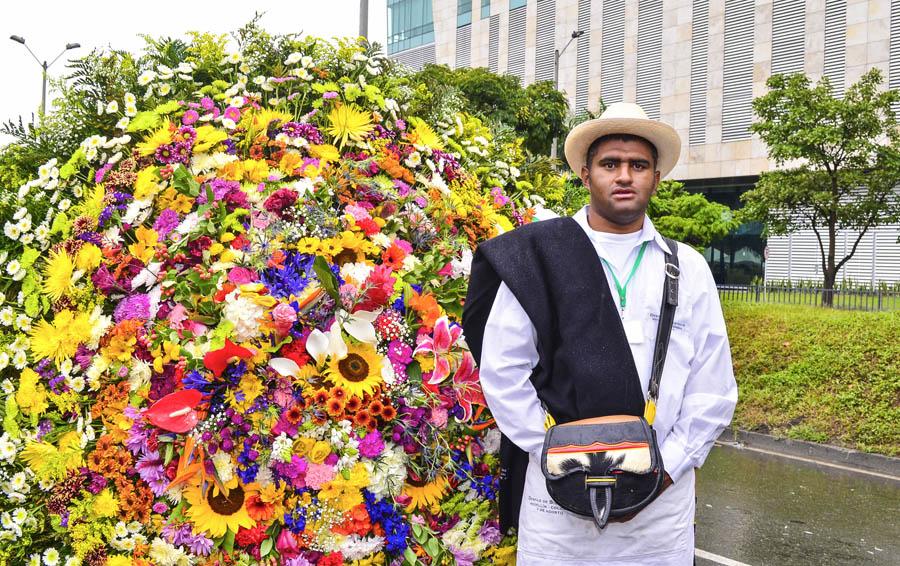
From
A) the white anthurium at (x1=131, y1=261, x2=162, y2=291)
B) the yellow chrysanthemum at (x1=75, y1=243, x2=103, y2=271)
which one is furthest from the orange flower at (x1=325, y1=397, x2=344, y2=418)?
the yellow chrysanthemum at (x1=75, y1=243, x2=103, y2=271)

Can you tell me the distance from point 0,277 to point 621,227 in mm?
2177

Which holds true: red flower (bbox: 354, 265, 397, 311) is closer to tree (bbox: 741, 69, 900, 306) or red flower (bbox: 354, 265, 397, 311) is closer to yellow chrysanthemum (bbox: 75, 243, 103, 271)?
yellow chrysanthemum (bbox: 75, 243, 103, 271)

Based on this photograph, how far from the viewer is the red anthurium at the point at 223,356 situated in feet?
7.79

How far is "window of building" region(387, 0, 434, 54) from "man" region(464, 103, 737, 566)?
141ft

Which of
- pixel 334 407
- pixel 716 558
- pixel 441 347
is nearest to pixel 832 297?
pixel 716 558

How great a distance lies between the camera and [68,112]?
3.23 meters

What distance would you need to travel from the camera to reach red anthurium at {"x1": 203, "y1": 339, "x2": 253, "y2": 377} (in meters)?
2.38

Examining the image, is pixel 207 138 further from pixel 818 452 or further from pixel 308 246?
pixel 818 452

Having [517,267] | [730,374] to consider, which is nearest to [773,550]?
[730,374]

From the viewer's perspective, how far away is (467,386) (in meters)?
2.65

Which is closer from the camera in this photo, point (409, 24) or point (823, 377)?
point (823, 377)

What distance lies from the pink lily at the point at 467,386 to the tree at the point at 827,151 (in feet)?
62.4

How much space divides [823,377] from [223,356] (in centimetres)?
1011

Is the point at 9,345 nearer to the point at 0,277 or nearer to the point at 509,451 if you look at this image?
the point at 0,277
